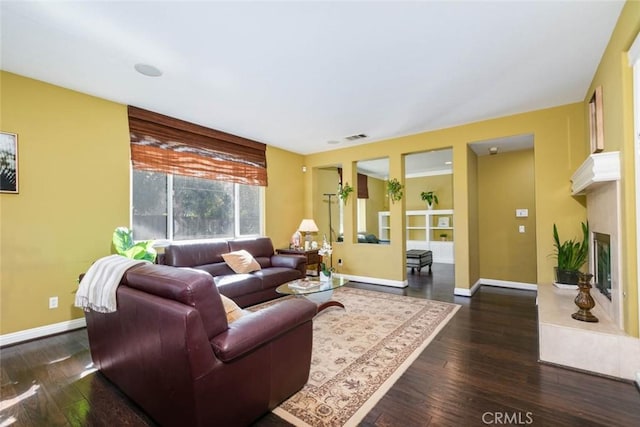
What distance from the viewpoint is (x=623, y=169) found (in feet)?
6.92

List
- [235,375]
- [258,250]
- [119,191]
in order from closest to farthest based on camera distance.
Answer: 1. [235,375]
2. [119,191]
3. [258,250]

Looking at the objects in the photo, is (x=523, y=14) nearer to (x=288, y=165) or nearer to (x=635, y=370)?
(x=635, y=370)

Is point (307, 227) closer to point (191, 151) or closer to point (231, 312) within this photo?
point (191, 151)

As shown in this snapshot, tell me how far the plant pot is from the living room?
301mm

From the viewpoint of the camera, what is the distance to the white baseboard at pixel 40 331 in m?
2.78

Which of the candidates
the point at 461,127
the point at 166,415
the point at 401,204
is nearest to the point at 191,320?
the point at 166,415

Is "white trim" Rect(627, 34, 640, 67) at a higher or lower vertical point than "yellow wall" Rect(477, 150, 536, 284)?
higher

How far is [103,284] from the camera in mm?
1836

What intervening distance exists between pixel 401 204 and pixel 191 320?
4.30 m

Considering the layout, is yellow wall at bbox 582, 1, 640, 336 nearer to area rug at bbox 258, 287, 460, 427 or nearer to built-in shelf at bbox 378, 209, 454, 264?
area rug at bbox 258, 287, 460, 427

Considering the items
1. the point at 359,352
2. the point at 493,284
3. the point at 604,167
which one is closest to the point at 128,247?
the point at 359,352

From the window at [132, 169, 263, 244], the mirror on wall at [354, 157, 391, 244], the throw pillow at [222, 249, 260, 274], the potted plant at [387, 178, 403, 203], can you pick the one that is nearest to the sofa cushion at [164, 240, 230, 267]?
the throw pillow at [222, 249, 260, 274]

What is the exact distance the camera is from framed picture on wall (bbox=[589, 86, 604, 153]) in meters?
2.64

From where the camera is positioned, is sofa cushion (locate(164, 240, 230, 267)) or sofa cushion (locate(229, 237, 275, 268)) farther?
sofa cushion (locate(229, 237, 275, 268))
